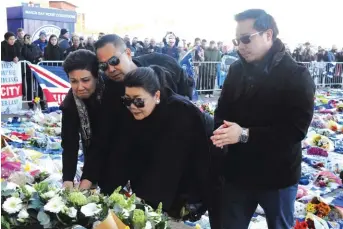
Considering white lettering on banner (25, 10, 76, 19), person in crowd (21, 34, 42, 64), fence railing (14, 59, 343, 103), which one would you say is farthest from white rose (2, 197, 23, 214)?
white lettering on banner (25, 10, 76, 19)

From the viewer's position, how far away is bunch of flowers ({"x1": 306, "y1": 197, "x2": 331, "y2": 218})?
3.96 meters

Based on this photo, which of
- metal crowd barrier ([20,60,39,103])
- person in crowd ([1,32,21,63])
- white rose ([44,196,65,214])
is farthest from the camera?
metal crowd barrier ([20,60,39,103])

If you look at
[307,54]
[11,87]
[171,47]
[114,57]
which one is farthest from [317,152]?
[307,54]

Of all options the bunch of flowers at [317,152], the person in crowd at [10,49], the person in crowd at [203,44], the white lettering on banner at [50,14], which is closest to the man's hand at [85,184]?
the bunch of flowers at [317,152]

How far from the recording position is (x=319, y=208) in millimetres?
3988

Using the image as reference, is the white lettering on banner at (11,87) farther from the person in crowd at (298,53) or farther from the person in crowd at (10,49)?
the person in crowd at (298,53)

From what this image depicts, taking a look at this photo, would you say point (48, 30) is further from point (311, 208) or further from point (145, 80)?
point (145, 80)

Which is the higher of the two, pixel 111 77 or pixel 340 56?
pixel 340 56

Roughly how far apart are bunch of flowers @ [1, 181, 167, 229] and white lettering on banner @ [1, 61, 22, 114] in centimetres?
706

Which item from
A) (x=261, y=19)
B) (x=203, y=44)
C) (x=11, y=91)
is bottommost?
(x=11, y=91)

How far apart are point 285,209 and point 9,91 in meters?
7.27

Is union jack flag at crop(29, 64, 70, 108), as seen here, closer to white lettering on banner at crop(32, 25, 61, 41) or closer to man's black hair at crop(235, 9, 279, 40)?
white lettering on banner at crop(32, 25, 61, 41)

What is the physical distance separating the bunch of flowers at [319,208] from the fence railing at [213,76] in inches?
126

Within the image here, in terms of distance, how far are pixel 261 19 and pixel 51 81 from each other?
689 cm
